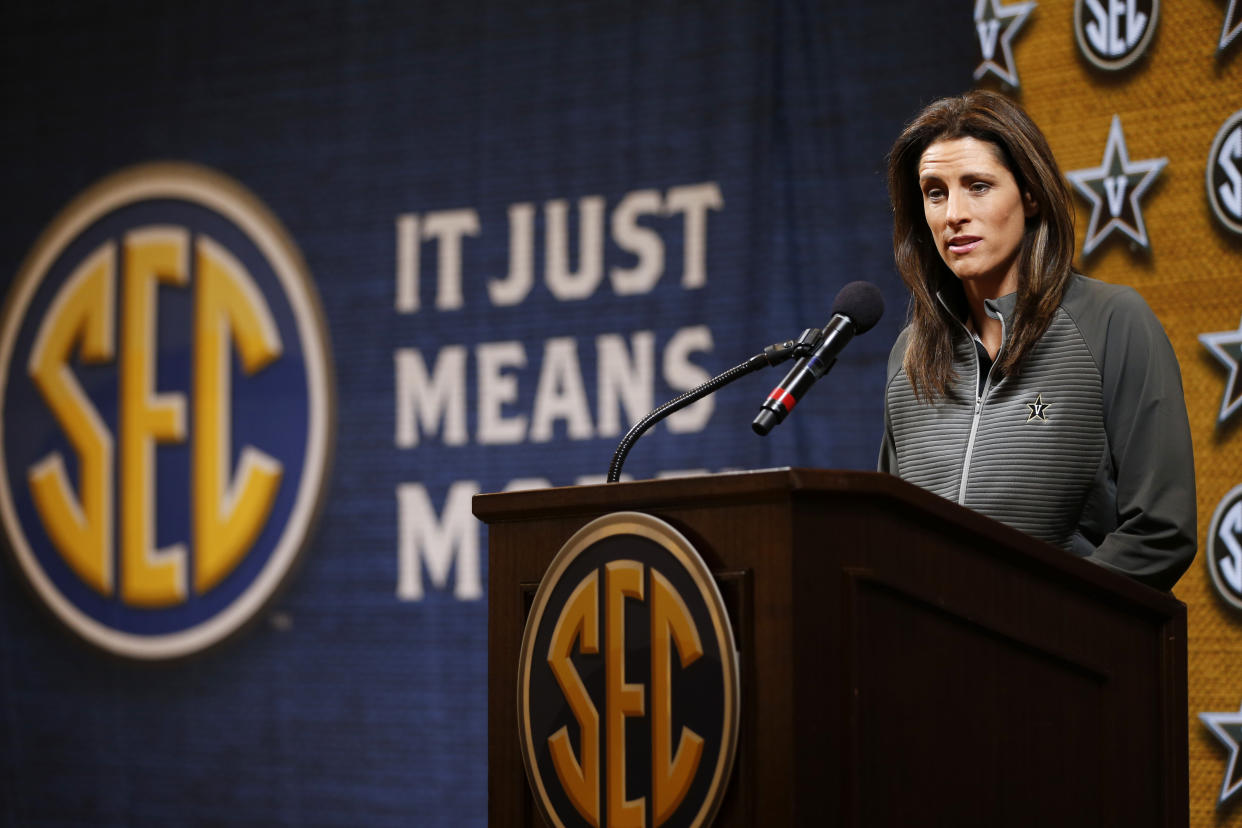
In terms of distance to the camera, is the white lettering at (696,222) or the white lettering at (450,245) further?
the white lettering at (450,245)

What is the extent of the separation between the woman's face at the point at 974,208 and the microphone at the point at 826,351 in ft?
0.38

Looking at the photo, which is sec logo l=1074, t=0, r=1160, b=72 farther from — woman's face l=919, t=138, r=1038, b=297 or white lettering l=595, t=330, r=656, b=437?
woman's face l=919, t=138, r=1038, b=297

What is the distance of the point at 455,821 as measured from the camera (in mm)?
3639

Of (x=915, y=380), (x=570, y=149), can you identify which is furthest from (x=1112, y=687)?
(x=570, y=149)

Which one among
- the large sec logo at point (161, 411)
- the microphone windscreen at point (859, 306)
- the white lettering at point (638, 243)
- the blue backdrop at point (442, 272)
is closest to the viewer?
the microphone windscreen at point (859, 306)

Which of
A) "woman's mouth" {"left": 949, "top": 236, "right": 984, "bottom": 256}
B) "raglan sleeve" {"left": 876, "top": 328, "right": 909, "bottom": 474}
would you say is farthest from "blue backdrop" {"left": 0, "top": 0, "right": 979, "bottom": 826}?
"woman's mouth" {"left": 949, "top": 236, "right": 984, "bottom": 256}

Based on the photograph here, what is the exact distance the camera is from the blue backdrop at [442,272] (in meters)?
3.24

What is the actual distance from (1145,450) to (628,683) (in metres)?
0.66

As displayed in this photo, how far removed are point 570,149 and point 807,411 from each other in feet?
3.22

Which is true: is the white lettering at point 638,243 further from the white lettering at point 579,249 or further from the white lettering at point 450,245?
the white lettering at point 450,245

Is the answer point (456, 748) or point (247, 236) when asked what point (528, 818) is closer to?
point (456, 748)

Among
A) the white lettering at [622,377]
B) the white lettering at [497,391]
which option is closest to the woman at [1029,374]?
the white lettering at [622,377]

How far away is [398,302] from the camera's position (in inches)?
152

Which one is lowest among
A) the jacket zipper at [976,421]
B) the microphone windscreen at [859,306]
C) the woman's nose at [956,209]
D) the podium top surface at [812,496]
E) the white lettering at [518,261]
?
the podium top surface at [812,496]
